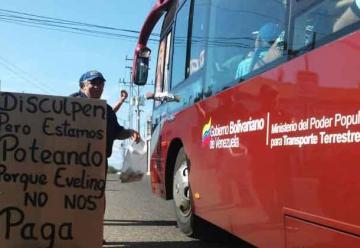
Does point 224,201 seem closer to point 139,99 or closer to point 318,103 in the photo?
point 318,103

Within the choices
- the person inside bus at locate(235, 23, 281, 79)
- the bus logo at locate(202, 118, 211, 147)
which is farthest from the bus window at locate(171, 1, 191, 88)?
the person inside bus at locate(235, 23, 281, 79)

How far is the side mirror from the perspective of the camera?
8.53 m

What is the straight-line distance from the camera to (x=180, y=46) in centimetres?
721

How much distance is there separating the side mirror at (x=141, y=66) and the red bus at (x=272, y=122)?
70.4 inches

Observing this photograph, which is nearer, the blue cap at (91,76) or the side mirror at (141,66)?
the blue cap at (91,76)

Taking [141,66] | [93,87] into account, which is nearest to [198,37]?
[93,87]

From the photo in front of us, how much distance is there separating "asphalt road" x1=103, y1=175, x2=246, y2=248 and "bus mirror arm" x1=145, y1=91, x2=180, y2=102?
1604 mm

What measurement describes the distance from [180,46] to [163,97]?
862 mm

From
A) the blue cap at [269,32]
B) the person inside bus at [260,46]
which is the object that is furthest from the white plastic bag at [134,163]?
the blue cap at [269,32]

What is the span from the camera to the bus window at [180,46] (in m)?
6.95

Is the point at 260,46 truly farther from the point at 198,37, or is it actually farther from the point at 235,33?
the point at 198,37

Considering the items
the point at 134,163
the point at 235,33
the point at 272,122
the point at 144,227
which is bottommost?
the point at 144,227

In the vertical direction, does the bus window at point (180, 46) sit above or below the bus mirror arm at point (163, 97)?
above

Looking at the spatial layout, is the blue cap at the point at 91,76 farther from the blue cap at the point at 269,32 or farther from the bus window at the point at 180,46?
the blue cap at the point at 269,32
